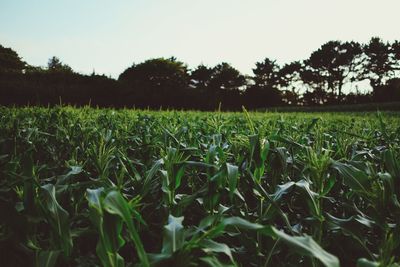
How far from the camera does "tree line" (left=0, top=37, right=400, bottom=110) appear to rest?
2028 centimetres

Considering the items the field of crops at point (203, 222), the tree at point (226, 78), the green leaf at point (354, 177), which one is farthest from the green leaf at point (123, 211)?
the tree at point (226, 78)

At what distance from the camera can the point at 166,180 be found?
117cm

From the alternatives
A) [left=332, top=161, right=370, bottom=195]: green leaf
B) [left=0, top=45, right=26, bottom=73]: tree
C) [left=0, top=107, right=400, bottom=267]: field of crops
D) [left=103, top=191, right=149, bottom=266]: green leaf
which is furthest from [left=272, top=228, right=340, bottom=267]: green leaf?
[left=0, top=45, right=26, bottom=73]: tree

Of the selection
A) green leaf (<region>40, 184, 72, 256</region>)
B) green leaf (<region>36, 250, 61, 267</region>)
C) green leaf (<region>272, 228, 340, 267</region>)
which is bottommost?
green leaf (<region>36, 250, 61, 267</region>)

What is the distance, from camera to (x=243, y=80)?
54.6 metres

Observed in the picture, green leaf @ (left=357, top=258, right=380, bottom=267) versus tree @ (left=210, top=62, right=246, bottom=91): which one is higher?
tree @ (left=210, top=62, right=246, bottom=91)

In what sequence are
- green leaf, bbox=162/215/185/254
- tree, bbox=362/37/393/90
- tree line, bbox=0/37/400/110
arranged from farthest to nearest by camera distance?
tree, bbox=362/37/393/90 < tree line, bbox=0/37/400/110 < green leaf, bbox=162/215/185/254

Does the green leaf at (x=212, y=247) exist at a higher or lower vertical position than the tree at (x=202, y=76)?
lower

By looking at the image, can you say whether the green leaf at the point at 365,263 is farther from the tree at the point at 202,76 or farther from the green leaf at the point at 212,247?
the tree at the point at 202,76

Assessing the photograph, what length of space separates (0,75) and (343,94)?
50696 millimetres

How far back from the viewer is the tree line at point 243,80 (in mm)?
20281

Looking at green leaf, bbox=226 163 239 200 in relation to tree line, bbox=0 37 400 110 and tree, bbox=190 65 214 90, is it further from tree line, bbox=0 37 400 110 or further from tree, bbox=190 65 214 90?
tree, bbox=190 65 214 90

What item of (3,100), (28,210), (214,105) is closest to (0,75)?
(3,100)

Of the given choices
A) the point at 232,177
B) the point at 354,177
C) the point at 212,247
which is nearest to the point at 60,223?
the point at 212,247
